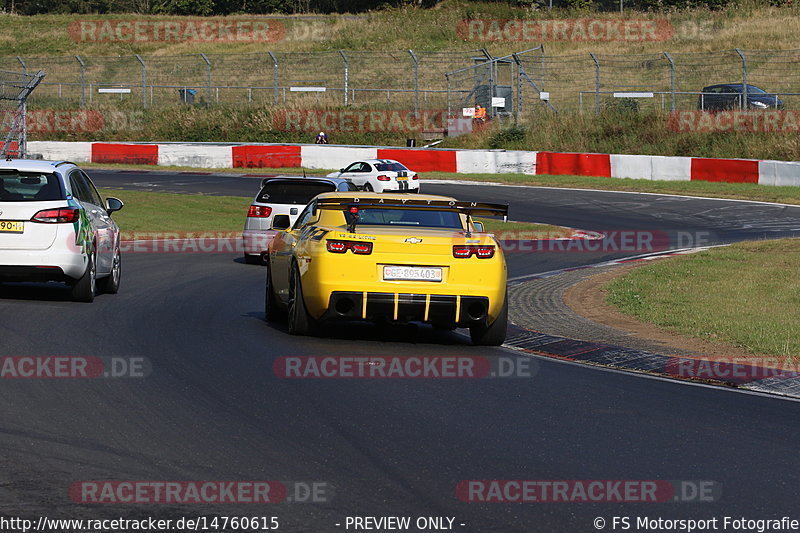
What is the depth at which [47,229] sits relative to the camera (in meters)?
13.6

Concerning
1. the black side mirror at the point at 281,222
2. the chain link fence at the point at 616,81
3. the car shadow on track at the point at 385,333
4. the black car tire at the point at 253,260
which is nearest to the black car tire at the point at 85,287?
the car shadow on track at the point at 385,333

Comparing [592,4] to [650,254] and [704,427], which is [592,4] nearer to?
[650,254]

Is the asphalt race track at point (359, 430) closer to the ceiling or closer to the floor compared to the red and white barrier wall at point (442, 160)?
closer to the floor

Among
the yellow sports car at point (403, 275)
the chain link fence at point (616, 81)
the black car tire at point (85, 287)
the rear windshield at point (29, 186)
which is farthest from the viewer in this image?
the chain link fence at point (616, 81)

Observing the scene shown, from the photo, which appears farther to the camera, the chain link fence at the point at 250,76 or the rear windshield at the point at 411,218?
the chain link fence at the point at 250,76

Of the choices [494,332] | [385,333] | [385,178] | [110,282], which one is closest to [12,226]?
[110,282]

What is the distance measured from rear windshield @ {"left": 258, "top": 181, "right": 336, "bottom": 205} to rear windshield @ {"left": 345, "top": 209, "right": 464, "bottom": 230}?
304 inches

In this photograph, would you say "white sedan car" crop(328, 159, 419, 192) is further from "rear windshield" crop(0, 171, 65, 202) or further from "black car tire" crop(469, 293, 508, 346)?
"black car tire" crop(469, 293, 508, 346)

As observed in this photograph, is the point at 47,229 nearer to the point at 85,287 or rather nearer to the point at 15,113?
the point at 85,287

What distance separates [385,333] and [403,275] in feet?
4.75

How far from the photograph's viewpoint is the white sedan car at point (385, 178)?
3562cm

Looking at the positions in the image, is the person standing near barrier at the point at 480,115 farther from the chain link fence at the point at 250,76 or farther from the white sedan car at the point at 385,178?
the white sedan car at the point at 385,178

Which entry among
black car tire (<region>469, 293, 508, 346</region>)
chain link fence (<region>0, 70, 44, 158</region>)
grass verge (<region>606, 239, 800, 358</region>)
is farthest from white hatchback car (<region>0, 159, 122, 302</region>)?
chain link fence (<region>0, 70, 44, 158</region>)

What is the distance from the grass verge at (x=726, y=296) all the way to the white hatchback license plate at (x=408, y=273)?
9.69 feet
